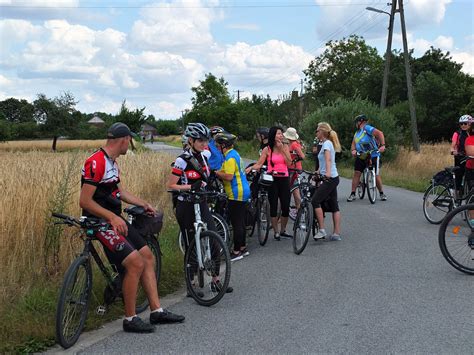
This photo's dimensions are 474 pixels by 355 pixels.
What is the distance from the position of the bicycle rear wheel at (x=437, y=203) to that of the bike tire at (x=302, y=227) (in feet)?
11.1

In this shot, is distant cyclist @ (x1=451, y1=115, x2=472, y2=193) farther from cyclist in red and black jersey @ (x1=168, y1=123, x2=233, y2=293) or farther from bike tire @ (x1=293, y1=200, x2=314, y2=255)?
cyclist in red and black jersey @ (x1=168, y1=123, x2=233, y2=293)

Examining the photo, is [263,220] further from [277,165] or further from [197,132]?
[197,132]

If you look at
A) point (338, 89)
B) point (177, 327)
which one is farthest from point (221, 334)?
point (338, 89)

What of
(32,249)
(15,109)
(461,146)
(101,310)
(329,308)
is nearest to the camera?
(101,310)

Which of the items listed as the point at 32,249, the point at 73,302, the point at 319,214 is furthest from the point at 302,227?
the point at 73,302

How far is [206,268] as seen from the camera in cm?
604

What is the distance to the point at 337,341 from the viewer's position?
4.73m

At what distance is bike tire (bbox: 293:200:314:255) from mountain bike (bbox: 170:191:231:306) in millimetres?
2447

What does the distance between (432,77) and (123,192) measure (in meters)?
54.8

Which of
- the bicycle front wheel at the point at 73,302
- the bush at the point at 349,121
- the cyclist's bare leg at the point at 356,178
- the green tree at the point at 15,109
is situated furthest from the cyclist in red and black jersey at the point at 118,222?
the green tree at the point at 15,109

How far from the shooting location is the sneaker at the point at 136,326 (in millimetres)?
5000

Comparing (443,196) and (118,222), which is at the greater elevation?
(118,222)

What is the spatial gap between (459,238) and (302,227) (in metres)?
2.29

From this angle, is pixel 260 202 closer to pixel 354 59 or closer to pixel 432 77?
pixel 432 77
